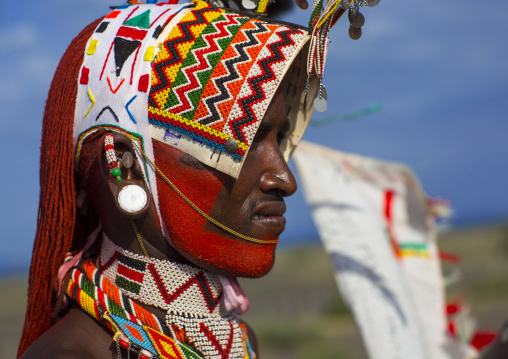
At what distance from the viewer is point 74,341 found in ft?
7.48

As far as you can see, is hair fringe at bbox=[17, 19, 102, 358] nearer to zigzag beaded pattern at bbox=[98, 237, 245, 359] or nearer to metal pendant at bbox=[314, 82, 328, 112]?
zigzag beaded pattern at bbox=[98, 237, 245, 359]

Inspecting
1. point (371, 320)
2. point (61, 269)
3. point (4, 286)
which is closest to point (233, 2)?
point (61, 269)

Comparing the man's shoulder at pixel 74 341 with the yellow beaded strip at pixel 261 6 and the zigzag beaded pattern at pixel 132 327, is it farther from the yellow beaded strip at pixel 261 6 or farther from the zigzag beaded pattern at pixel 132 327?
the yellow beaded strip at pixel 261 6

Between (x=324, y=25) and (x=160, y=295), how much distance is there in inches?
45.4

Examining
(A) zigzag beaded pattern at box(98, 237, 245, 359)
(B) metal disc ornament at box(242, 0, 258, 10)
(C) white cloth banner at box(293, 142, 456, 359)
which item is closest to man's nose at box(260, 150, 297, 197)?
(A) zigzag beaded pattern at box(98, 237, 245, 359)

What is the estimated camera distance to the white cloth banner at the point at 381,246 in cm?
408

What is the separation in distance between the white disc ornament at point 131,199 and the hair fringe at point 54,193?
11.1 inches

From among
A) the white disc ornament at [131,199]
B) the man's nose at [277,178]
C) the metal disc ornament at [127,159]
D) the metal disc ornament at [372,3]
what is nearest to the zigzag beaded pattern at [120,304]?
the white disc ornament at [131,199]

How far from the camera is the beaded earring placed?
229 cm

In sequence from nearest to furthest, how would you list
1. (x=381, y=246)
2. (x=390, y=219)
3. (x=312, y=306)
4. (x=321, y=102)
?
(x=321, y=102)
(x=381, y=246)
(x=390, y=219)
(x=312, y=306)

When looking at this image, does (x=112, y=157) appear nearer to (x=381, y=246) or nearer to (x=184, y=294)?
(x=184, y=294)

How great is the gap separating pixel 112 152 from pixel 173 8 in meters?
0.61

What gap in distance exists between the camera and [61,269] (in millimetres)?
2490

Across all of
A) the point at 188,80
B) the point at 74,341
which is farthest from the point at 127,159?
the point at 74,341
